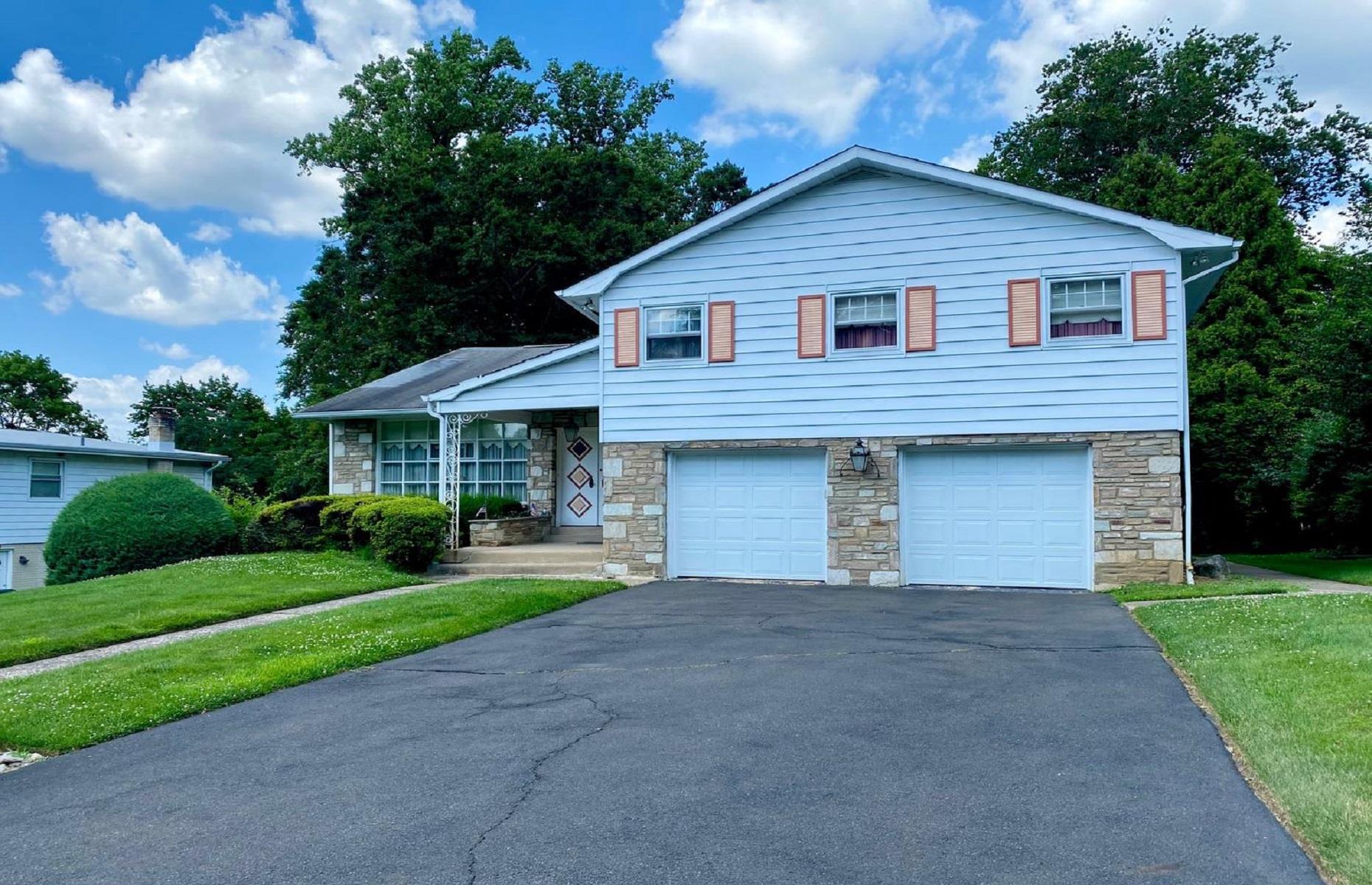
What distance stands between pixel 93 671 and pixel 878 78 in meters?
19.8

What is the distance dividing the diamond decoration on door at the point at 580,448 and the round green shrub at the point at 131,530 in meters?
7.13

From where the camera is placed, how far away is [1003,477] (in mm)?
12789

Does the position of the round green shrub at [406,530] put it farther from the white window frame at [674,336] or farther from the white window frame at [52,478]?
the white window frame at [52,478]

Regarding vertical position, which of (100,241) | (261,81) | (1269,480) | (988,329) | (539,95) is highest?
(539,95)

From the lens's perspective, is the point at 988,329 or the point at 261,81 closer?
the point at 988,329

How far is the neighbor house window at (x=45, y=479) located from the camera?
886 inches

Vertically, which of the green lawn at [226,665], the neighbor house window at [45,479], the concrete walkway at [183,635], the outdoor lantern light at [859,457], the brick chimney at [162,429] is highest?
the brick chimney at [162,429]

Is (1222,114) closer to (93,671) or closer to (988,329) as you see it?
(988,329)

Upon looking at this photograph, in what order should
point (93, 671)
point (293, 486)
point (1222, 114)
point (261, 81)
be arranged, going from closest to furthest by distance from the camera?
point (93, 671) < point (261, 81) < point (1222, 114) < point (293, 486)

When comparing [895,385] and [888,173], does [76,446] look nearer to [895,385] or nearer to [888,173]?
[895,385]

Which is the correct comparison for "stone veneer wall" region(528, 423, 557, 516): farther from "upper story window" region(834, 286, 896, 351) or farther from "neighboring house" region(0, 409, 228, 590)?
"neighboring house" region(0, 409, 228, 590)

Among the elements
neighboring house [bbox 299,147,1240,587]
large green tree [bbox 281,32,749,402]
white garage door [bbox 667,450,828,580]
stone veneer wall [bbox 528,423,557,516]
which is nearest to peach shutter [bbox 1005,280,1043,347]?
neighboring house [bbox 299,147,1240,587]

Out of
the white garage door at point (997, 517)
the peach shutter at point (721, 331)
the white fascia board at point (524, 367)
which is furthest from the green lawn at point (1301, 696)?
the white fascia board at point (524, 367)

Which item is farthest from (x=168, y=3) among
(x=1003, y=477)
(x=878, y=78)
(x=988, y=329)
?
(x=1003, y=477)
